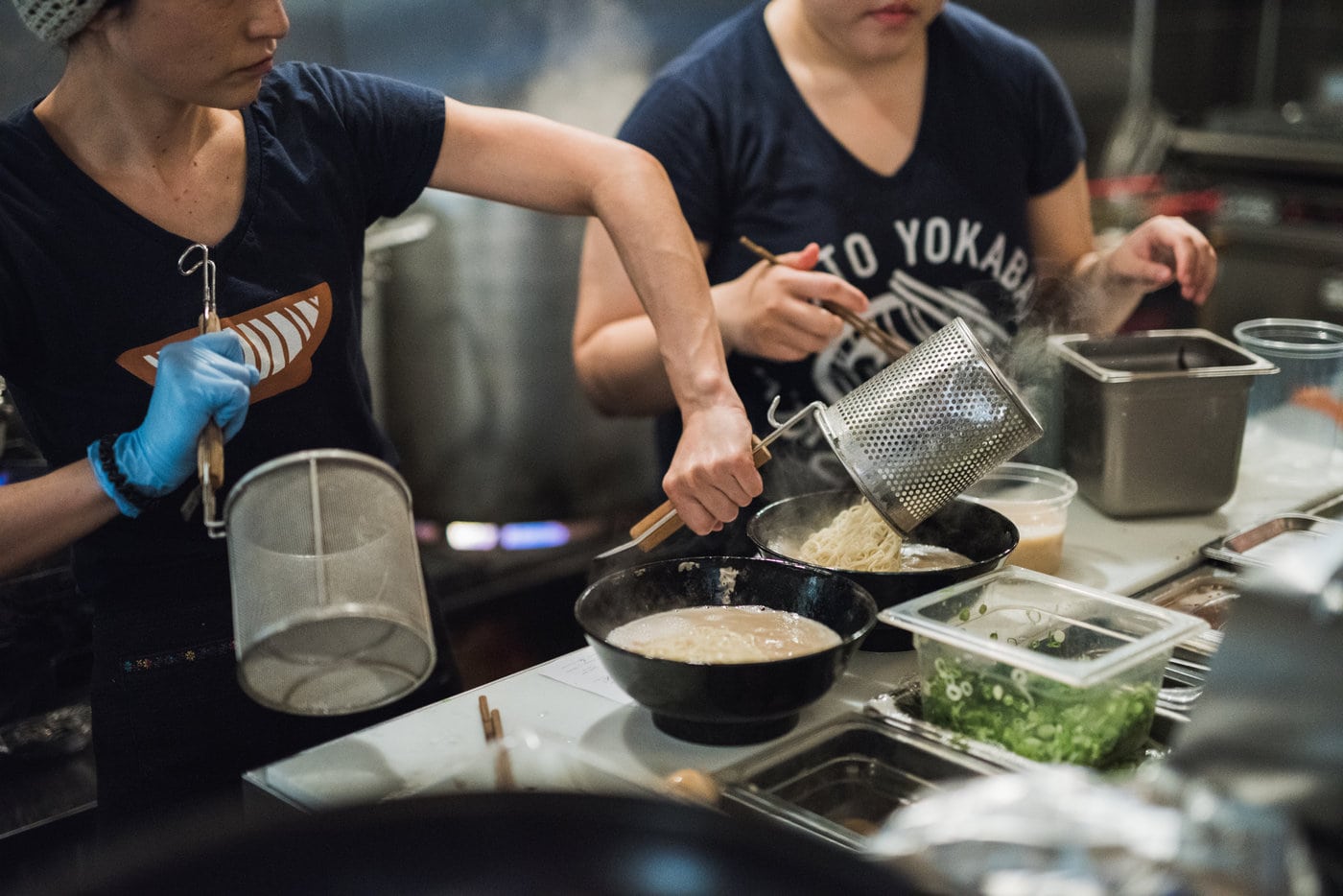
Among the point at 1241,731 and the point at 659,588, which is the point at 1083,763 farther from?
the point at 659,588

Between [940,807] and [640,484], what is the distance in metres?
3.45

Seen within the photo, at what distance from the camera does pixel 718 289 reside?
221 cm

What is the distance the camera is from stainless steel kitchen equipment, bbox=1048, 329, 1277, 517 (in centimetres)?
208

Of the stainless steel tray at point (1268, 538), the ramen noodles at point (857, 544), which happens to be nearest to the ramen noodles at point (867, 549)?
the ramen noodles at point (857, 544)

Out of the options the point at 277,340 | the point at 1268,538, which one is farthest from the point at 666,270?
the point at 1268,538

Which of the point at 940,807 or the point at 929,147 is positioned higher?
the point at 929,147

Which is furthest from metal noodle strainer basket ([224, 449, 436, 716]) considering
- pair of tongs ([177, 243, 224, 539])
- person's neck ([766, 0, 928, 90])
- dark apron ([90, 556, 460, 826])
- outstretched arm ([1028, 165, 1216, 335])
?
outstretched arm ([1028, 165, 1216, 335])

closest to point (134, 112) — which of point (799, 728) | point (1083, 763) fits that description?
point (799, 728)

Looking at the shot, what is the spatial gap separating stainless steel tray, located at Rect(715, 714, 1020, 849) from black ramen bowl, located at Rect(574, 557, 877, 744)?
0.16ft

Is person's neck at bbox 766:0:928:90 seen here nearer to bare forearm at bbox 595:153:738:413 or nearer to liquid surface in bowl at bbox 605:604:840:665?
bare forearm at bbox 595:153:738:413

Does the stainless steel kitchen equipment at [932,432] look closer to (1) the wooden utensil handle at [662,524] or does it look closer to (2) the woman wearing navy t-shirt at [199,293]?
(1) the wooden utensil handle at [662,524]

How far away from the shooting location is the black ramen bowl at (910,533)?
1.69m

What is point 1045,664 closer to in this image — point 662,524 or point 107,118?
point 662,524

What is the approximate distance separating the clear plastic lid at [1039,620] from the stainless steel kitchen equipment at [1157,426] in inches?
23.3
